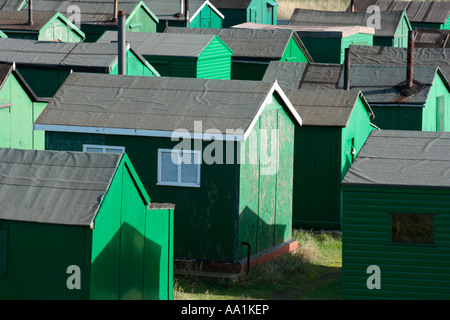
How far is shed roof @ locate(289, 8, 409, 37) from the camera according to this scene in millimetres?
46969

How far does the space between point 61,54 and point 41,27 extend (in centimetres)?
1063

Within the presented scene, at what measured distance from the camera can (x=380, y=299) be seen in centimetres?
1478

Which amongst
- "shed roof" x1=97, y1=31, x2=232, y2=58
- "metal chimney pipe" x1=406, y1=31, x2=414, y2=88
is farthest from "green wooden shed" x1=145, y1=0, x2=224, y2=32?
"metal chimney pipe" x1=406, y1=31, x2=414, y2=88

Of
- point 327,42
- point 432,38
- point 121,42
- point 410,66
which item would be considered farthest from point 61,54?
point 432,38

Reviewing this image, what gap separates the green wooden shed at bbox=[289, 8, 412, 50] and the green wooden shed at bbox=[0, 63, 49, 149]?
2695cm

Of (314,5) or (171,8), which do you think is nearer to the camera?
(171,8)

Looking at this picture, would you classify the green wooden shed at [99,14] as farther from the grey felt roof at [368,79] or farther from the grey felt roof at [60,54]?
the grey felt roof at [368,79]

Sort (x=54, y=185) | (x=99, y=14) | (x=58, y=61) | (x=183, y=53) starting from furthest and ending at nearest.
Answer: (x=99, y=14) < (x=183, y=53) < (x=58, y=61) < (x=54, y=185)

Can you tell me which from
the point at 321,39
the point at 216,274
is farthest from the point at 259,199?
the point at 321,39

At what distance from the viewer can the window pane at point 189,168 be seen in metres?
16.3

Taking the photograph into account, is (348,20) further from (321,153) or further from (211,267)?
(211,267)

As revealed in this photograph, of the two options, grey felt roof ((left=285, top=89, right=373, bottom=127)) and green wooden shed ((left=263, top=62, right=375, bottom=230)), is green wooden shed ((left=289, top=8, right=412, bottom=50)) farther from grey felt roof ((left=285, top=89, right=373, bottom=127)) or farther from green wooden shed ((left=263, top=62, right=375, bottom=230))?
green wooden shed ((left=263, top=62, right=375, bottom=230))

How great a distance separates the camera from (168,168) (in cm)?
1653
